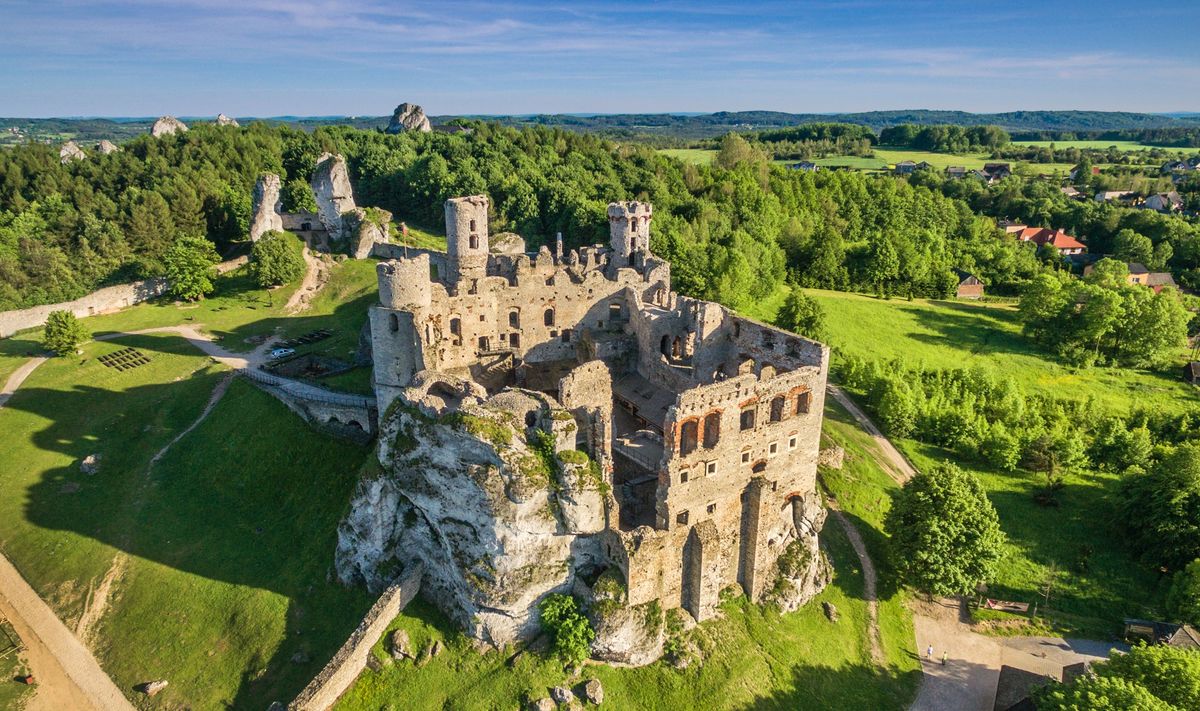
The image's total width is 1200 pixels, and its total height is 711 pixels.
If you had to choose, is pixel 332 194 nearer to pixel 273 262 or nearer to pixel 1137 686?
pixel 273 262

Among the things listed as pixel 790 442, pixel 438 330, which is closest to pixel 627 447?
pixel 790 442

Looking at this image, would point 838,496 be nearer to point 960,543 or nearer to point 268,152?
point 960,543

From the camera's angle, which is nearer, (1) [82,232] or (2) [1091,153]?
(1) [82,232]

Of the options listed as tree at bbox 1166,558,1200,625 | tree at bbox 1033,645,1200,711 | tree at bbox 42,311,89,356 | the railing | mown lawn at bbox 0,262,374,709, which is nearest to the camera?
tree at bbox 1033,645,1200,711

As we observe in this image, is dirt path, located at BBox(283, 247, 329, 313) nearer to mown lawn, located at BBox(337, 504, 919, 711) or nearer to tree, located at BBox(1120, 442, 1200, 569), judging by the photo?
mown lawn, located at BBox(337, 504, 919, 711)

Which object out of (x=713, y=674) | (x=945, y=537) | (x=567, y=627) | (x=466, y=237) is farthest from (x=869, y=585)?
(x=466, y=237)

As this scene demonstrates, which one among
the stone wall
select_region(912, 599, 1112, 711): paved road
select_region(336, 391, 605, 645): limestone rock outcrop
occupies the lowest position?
select_region(912, 599, 1112, 711): paved road

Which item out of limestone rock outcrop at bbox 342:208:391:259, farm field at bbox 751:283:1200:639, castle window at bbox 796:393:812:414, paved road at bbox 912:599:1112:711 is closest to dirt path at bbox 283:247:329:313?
limestone rock outcrop at bbox 342:208:391:259
